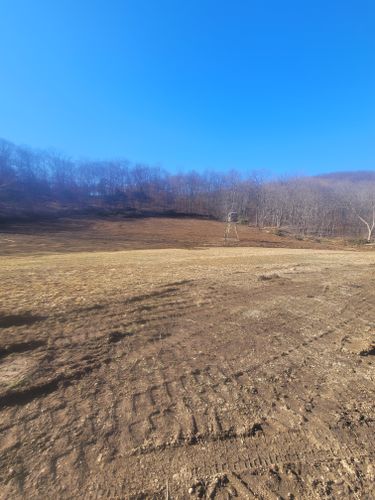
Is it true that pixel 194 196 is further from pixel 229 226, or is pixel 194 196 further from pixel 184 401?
pixel 184 401

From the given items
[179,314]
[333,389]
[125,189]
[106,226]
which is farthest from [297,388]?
[125,189]

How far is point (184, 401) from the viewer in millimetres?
3246

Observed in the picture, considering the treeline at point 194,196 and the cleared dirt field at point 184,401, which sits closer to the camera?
the cleared dirt field at point 184,401

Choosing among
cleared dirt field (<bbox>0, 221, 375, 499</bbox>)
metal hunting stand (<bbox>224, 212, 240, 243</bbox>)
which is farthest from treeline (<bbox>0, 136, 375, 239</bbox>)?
cleared dirt field (<bbox>0, 221, 375, 499</bbox>)

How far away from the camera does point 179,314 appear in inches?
253

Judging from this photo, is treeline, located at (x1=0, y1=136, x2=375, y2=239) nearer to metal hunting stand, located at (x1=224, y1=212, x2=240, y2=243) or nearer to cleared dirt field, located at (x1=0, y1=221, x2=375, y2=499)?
metal hunting stand, located at (x1=224, y1=212, x2=240, y2=243)

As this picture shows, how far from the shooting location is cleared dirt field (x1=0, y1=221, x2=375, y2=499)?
7.54 ft

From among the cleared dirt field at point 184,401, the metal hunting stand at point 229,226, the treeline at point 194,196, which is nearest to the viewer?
the cleared dirt field at point 184,401

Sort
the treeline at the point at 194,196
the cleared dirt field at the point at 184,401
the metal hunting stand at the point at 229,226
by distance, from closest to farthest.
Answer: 1. the cleared dirt field at the point at 184,401
2. the metal hunting stand at the point at 229,226
3. the treeline at the point at 194,196

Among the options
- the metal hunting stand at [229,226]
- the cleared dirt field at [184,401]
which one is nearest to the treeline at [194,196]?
the metal hunting stand at [229,226]

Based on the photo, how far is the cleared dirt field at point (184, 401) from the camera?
2.30 meters

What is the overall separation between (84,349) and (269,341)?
3.56m

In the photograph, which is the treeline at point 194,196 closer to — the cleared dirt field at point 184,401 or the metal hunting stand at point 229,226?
the metal hunting stand at point 229,226

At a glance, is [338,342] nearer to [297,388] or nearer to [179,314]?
[297,388]
